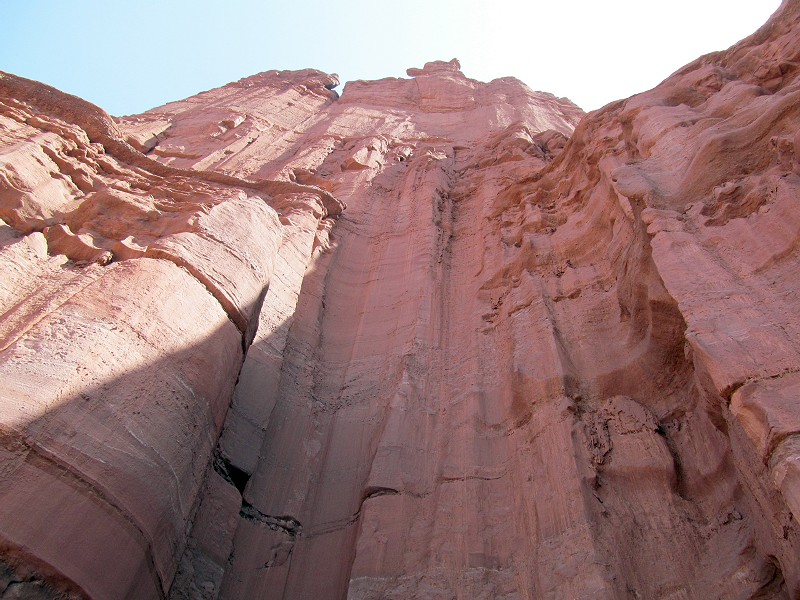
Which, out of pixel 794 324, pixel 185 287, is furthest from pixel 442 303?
pixel 794 324

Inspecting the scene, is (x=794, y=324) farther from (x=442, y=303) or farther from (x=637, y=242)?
(x=442, y=303)

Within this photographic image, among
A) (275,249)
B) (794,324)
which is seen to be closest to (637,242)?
(794,324)

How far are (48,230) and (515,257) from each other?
219 inches

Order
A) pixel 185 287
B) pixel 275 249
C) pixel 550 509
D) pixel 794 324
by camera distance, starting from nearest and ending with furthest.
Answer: pixel 794 324 → pixel 550 509 → pixel 185 287 → pixel 275 249

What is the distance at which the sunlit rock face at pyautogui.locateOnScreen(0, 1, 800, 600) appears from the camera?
413cm

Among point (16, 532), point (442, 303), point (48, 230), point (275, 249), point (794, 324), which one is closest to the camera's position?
point (16, 532)

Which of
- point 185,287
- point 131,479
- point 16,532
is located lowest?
point 16,532

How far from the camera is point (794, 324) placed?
4148mm

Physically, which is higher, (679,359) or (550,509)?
(679,359)

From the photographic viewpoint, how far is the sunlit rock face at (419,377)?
413cm

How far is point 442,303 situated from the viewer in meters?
8.68

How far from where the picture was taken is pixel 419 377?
23.6ft

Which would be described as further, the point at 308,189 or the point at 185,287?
the point at 308,189

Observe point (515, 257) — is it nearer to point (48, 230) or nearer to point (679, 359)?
point (679, 359)
